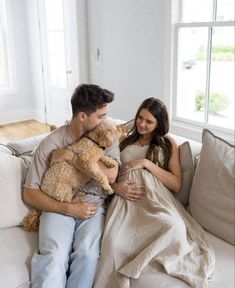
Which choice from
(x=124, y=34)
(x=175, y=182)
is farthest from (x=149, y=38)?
(x=175, y=182)

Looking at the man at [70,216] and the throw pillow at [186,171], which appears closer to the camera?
the man at [70,216]

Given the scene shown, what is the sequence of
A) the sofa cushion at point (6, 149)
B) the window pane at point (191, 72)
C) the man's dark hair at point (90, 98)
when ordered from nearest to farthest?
the man's dark hair at point (90, 98) < the sofa cushion at point (6, 149) < the window pane at point (191, 72)

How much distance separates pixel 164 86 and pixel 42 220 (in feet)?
6.65

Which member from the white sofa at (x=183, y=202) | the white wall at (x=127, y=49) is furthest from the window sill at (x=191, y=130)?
the white sofa at (x=183, y=202)

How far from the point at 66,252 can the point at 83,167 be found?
36 cm

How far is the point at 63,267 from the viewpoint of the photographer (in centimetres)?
132

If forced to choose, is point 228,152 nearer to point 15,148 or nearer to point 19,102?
point 15,148

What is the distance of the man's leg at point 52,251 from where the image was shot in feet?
4.14

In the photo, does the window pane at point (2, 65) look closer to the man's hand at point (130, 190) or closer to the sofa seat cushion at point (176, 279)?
the man's hand at point (130, 190)

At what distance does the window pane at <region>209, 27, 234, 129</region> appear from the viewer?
2.71m

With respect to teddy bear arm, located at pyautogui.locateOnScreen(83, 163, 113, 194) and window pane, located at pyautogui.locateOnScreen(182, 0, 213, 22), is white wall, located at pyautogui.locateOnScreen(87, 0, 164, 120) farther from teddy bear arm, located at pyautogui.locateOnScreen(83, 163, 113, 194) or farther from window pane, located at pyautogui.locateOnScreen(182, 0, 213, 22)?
teddy bear arm, located at pyautogui.locateOnScreen(83, 163, 113, 194)

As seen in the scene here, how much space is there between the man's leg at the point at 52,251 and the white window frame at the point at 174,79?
175 centimetres

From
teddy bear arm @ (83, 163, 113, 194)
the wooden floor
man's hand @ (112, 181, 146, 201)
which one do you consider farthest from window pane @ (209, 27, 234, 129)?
the wooden floor

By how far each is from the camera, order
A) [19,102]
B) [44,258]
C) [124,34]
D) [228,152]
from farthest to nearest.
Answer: [19,102]
[124,34]
[228,152]
[44,258]
